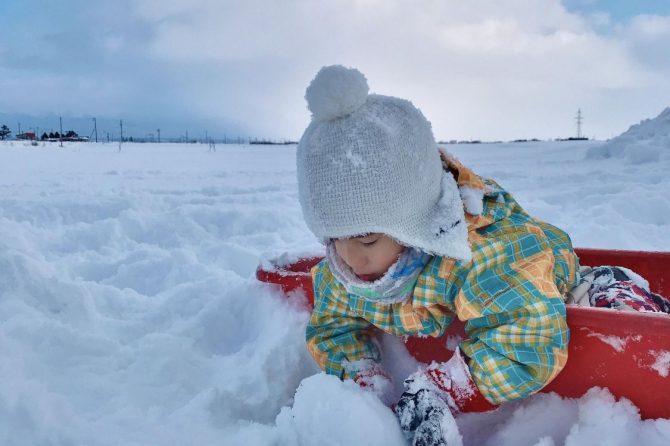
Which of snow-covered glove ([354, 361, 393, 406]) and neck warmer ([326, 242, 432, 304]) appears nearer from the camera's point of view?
neck warmer ([326, 242, 432, 304])

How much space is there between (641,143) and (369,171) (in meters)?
8.21

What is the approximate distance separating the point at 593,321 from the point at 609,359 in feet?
0.30

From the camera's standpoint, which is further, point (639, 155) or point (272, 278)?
point (639, 155)

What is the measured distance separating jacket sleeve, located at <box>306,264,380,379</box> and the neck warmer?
0.16m

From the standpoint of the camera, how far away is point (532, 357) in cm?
123

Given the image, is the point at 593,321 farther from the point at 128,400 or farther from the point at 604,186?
the point at 604,186

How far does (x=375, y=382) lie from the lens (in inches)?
58.4

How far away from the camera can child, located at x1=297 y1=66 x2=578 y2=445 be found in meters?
1.22

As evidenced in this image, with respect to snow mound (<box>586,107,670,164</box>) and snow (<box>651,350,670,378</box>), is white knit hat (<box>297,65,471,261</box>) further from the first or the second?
snow mound (<box>586,107,670,164</box>)

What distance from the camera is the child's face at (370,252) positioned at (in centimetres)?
133

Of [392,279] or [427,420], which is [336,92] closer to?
[392,279]

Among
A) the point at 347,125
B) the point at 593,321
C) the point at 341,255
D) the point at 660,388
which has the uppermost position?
the point at 347,125

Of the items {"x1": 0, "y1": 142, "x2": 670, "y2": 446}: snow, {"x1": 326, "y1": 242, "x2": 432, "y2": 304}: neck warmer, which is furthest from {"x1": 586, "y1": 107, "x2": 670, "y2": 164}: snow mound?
{"x1": 326, "y1": 242, "x2": 432, "y2": 304}: neck warmer

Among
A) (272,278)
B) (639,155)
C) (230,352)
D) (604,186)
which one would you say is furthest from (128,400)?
(639,155)
